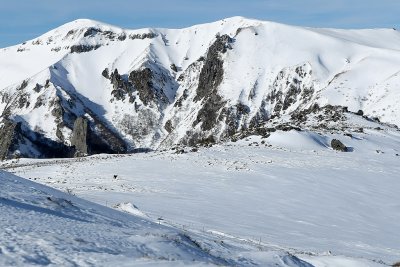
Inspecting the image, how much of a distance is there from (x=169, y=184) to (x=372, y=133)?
24858mm

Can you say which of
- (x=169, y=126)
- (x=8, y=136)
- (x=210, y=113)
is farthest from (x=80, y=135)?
(x=210, y=113)

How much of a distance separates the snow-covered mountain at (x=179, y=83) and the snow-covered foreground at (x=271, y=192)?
50.7m

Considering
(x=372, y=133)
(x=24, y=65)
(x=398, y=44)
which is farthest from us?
(x=24, y=65)

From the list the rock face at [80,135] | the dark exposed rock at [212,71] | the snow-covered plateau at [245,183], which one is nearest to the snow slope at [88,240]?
the snow-covered plateau at [245,183]

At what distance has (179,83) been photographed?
158750 mm

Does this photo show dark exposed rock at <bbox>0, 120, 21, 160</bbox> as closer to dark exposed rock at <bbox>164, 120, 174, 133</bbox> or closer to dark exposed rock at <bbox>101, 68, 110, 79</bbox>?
dark exposed rock at <bbox>164, 120, 174, 133</bbox>

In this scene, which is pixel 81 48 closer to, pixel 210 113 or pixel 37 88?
pixel 37 88

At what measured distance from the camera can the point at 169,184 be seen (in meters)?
25.4

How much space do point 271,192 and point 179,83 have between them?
135519mm

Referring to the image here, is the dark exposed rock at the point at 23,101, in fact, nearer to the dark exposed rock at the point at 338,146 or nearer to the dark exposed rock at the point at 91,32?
the dark exposed rock at the point at 91,32

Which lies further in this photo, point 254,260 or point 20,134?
point 20,134

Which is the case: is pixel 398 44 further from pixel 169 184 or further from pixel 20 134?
pixel 169 184

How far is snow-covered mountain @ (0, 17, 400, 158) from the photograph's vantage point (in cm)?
11469

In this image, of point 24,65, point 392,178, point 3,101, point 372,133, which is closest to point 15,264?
point 392,178
